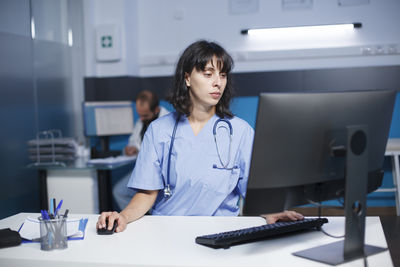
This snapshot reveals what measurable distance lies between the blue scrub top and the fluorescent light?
8.80 ft

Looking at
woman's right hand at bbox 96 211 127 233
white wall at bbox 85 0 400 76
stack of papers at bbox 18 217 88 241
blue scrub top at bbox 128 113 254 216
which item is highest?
white wall at bbox 85 0 400 76

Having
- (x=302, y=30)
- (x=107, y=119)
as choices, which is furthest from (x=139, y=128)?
(x=302, y=30)

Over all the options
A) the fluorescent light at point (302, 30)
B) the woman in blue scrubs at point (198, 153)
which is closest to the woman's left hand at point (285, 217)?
the woman in blue scrubs at point (198, 153)

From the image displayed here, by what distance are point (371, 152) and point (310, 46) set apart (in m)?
3.16

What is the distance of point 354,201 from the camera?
1062 millimetres

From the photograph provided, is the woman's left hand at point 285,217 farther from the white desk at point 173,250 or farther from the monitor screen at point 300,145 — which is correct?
the monitor screen at point 300,145

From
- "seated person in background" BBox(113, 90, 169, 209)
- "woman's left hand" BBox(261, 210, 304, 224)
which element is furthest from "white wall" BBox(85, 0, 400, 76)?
"woman's left hand" BBox(261, 210, 304, 224)

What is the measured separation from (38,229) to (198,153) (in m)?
0.62

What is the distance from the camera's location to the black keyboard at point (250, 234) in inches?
45.7

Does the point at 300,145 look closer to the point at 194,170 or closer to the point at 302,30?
the point at 194,170

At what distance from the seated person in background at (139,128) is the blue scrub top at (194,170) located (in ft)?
6.18

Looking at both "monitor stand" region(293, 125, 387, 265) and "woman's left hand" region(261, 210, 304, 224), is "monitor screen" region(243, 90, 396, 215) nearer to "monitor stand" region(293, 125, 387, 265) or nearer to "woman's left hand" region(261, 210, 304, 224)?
"monitor stand" region(293, 125, 387, 265)

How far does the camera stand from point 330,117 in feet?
3.48

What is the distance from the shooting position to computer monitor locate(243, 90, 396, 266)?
1015 millimetres
